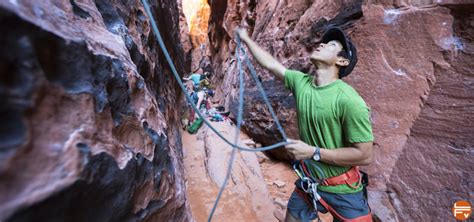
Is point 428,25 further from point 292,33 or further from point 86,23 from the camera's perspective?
point 86,23

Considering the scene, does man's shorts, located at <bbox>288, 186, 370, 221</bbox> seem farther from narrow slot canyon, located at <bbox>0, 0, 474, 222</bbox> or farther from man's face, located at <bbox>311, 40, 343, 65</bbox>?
narrow slot canyon, located at <bbox>0, 0, 474, 222</bbox>

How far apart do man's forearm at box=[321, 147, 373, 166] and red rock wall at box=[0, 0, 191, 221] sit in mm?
1218

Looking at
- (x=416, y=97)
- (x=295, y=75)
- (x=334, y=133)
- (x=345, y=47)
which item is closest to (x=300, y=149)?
(x=334, y=133)

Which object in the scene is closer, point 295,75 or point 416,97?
point 295,75

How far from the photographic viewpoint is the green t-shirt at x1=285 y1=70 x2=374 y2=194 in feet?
5.17

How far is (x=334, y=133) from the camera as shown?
1.72 m

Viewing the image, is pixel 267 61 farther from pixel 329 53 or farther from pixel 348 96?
pixel 348 96

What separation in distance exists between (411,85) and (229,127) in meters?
4.26

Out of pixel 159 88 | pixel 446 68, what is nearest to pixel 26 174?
pixel 159 88

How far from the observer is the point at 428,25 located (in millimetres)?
2777

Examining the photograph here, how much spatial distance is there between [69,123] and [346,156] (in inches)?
65.2

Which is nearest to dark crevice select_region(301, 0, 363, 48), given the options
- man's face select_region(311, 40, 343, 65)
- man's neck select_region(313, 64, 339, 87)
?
man's face select_region(311, 40, 343, 65)

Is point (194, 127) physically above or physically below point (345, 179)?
above

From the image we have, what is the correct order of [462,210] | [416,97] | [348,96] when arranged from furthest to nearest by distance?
1. [416,97]
2. [462,210]
3. [348,96]
